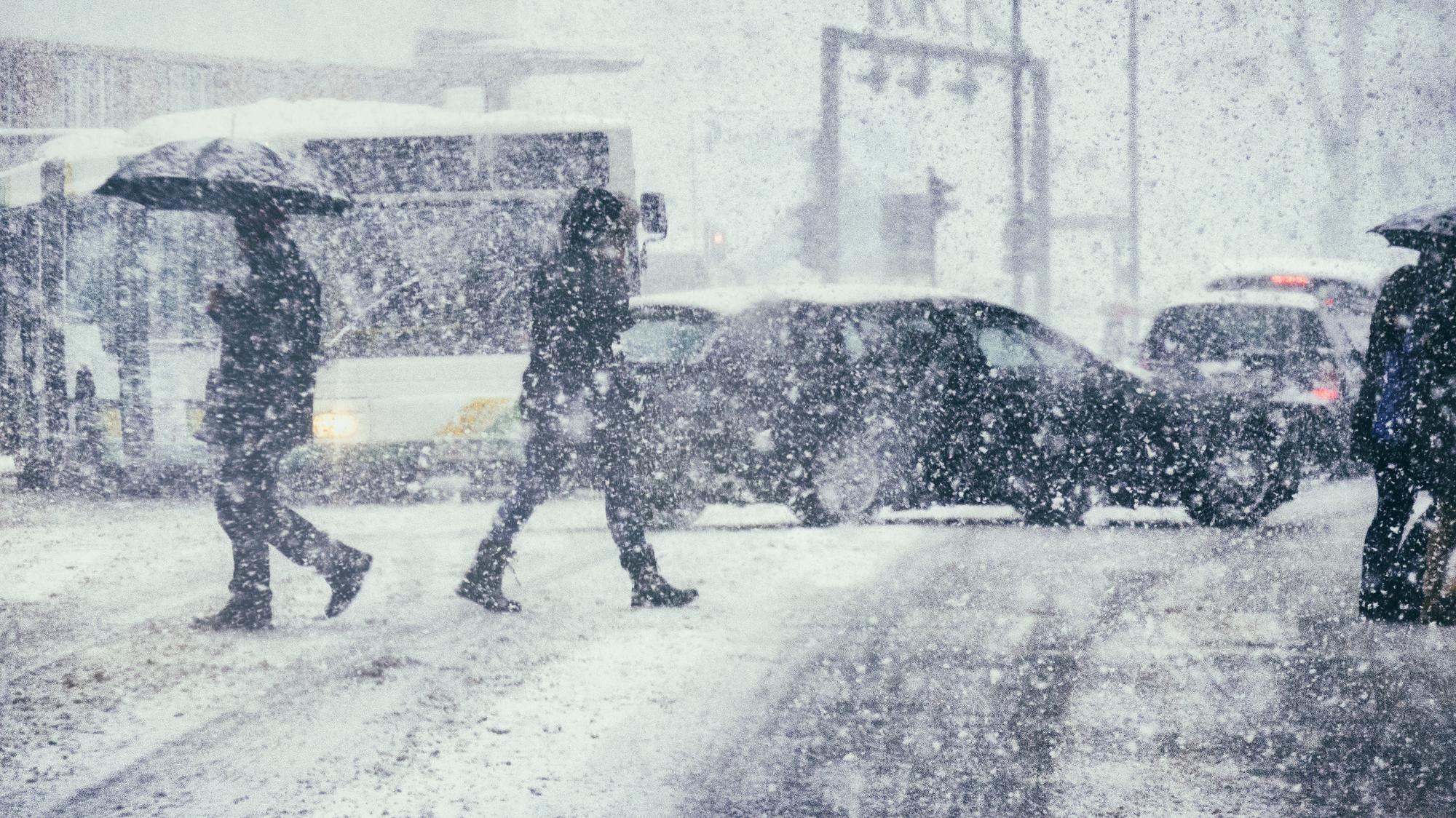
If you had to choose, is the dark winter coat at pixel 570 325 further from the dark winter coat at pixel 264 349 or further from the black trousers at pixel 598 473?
the dark winter coat at pixel 264 349

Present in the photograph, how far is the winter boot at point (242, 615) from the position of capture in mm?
5816

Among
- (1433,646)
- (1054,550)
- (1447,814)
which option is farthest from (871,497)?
(1447,814)

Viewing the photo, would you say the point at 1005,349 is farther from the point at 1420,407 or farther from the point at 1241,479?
the point at 1420,407

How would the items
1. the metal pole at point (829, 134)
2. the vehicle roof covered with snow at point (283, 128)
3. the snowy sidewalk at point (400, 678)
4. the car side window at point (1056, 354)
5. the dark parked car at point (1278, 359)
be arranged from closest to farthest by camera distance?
the snowy sidewalk at point (400, 678), the car side window at point (1056, 354), the dark parked car at point (1278, 359), the vehicle roof covered with snow at point (283, 128), the metal pole at point (829, 134)

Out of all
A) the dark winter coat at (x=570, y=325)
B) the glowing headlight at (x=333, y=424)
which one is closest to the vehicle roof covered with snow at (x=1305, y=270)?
the glowing headlight at (x=333, y=424)

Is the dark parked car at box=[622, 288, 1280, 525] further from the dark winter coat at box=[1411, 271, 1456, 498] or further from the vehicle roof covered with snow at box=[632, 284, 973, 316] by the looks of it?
the dark winter coat at box=[1411, 271, 1456, 498]

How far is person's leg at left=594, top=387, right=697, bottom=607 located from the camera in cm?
609

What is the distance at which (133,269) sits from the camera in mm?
11258

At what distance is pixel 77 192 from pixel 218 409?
6.55 metres

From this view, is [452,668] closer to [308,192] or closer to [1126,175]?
[308,192]

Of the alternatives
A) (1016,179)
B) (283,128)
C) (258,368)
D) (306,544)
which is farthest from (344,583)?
(1016,179)

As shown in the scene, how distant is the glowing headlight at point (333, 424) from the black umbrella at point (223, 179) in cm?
356

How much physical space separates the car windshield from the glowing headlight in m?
2.68

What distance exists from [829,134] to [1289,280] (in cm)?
550
